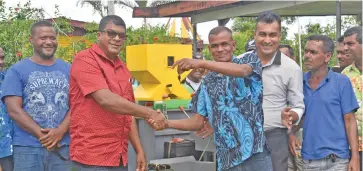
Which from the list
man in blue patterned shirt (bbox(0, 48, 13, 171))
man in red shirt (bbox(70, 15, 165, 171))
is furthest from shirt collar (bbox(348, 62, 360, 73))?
man in blue patterned shirt (bbox(0, 48, 13, 171))

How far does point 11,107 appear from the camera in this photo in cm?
378

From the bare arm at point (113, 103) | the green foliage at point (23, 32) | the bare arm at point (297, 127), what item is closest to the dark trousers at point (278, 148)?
the bare arm at point (297, 127)

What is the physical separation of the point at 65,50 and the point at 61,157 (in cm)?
442

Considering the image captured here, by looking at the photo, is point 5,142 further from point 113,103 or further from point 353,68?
point 353,68

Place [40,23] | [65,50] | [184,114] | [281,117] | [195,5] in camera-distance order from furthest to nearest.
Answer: [195,5], [65,50], [184,114], [40,23], [281,117]

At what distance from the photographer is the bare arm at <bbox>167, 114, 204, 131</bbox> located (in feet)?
11.0

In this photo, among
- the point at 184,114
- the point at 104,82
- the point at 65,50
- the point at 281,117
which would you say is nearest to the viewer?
the point at 104,82

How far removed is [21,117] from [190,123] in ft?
4.32

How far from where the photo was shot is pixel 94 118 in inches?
125

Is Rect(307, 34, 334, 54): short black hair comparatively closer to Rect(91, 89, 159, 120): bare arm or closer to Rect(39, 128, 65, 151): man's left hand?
Rect(91, 89, 159, 120): bare arm

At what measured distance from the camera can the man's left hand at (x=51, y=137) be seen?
147 inches

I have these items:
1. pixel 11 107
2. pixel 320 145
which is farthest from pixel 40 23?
pixel 320 145

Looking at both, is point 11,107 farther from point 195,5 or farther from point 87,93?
point 195,5

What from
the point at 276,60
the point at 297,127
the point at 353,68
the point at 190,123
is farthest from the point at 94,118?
the point at 353,68
